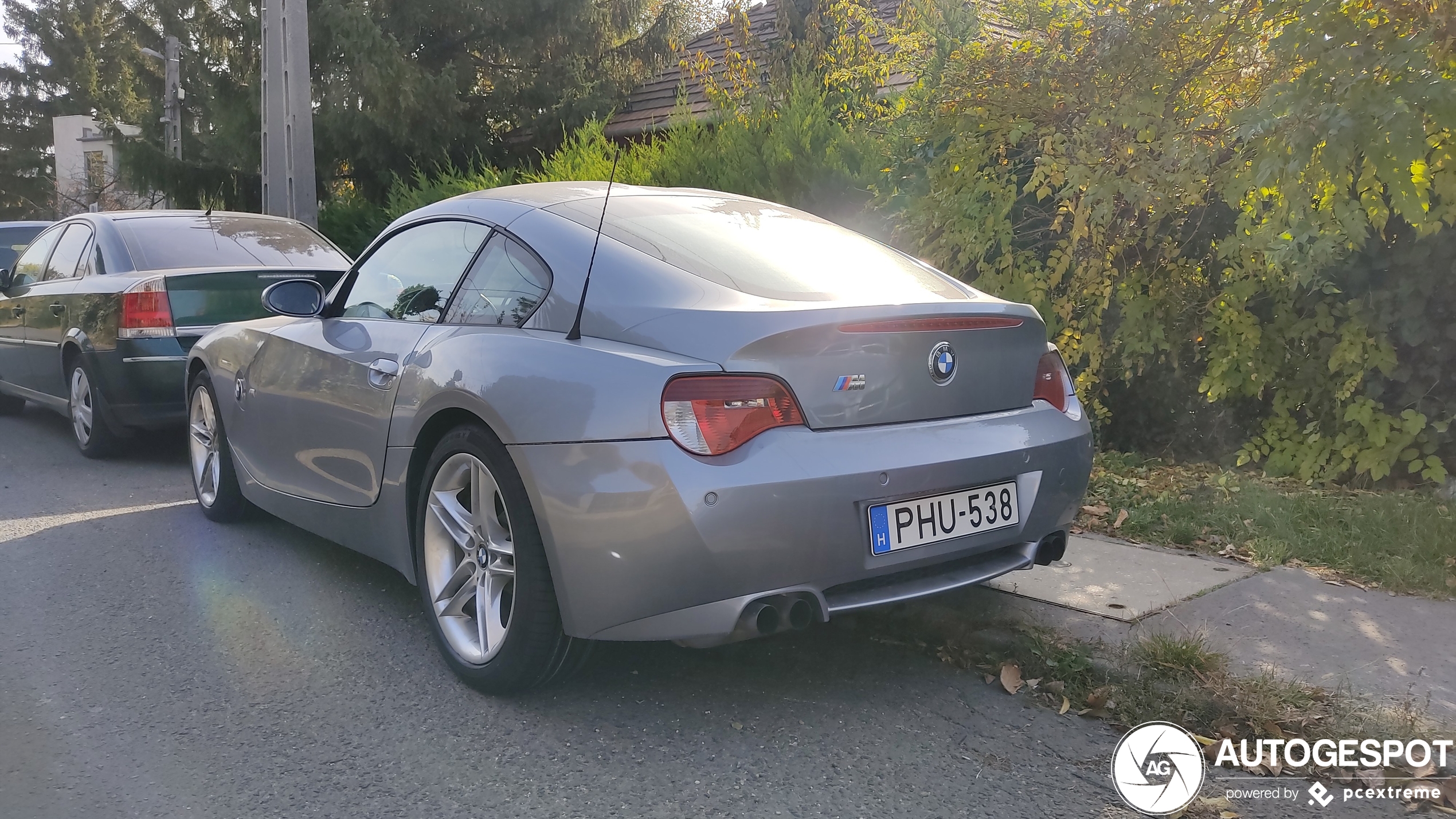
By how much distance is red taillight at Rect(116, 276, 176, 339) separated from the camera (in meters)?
6.80

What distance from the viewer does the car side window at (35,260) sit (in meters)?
8.27

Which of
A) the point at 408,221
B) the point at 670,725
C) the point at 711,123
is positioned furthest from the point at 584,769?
the point at 711,123

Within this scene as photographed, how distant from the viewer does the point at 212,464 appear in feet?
18.4

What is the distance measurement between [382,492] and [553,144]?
514 inches

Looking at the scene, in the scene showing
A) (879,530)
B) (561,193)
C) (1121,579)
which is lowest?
(1121,579)

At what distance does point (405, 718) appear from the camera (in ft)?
10.9

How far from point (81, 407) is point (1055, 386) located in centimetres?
632

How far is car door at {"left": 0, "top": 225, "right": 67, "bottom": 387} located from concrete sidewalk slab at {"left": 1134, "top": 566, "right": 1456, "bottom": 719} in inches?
310

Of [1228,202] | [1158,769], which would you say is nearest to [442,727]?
[1158,769]

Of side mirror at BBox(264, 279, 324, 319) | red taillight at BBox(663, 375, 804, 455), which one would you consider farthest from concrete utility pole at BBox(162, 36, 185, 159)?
red taillight at BBox(663, 375, 804, 455)

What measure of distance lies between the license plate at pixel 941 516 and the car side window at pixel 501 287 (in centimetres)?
120

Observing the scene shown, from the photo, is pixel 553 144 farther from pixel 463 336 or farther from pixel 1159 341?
pixel 463 336

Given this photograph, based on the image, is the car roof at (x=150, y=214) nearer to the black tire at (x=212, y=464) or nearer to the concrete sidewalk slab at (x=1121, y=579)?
the black tire at (x=212, y=464)

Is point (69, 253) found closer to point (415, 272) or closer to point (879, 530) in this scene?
point (415, 272)
